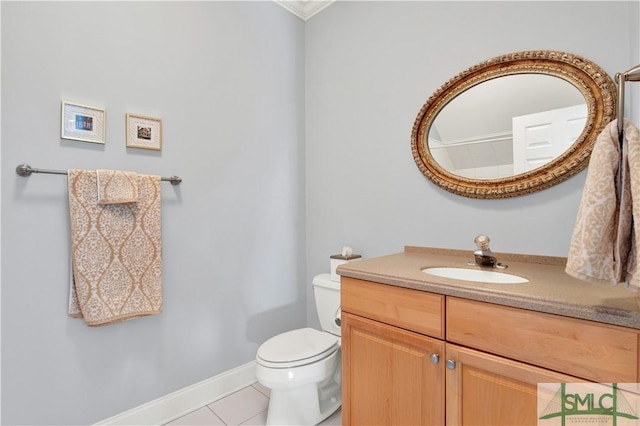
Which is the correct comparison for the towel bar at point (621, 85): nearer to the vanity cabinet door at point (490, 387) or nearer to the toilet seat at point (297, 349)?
the vanity cabinet door at point (490, 387)

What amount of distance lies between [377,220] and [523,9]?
1.24 meters

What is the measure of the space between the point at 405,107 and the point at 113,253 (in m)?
1.70

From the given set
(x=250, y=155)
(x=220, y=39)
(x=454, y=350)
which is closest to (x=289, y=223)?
(x=250, y=155)

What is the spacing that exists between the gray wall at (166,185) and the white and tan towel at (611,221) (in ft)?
5.57

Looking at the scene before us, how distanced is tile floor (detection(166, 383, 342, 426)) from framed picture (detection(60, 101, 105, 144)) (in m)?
1.52

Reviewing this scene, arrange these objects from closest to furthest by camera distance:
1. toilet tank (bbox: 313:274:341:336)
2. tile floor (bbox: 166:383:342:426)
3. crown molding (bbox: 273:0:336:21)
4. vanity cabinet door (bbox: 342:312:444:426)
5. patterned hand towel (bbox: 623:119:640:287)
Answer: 1. patterned hand towel (bbox: 623:119:640:287)
2. vanity cabinet door (bbox: 342:312:444:426)
3. tile floor (bbox: 166:383:342:426)
4. toilet tank (bbox: 313:274:341:336)
5. crown molding (bbox: 273:0:336:21)

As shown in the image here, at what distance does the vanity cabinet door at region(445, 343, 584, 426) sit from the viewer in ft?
2.94

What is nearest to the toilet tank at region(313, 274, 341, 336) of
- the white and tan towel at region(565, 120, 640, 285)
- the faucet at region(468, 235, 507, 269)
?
the faucet at region(468, 235, 507, 269)

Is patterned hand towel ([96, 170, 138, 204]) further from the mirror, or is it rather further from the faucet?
the faucet

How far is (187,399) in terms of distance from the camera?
176 cm

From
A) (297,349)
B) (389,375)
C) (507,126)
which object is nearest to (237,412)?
(297,349)

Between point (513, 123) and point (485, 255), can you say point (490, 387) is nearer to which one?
point (485, 255)

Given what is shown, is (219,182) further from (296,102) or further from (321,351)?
(321,351)

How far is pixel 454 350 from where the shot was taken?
Result: 3.41ft
